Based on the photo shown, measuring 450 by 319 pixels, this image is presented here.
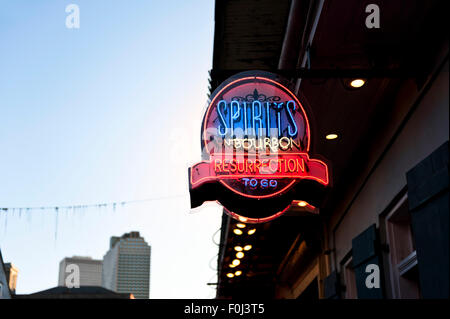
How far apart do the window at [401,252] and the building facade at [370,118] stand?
0.04 feet

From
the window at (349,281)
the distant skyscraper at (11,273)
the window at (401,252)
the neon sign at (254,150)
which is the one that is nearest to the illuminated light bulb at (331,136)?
the window at (401,252)

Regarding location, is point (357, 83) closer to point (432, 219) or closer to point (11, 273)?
point (432, 219)

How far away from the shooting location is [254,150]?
18.9 feet

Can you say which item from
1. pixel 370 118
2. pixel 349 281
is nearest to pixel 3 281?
pixel 349 281

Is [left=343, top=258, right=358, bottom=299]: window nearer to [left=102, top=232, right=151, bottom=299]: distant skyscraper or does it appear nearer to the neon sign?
the neon sign

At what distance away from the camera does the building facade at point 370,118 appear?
4.97 meters

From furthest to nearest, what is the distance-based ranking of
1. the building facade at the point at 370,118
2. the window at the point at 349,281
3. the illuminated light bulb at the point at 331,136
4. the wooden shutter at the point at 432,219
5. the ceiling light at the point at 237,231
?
the ceiling light at the point at 237,231, the window at the point at 349,281, the illuminated light bulb at the point at 331,136, the building facade at the point at 370,118, the wooden shutter at the point at 432,219

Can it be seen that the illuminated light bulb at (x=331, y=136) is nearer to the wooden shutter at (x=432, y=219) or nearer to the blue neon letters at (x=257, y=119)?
the blue neon letters at (x=257, y=119)

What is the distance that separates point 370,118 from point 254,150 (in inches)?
78.7

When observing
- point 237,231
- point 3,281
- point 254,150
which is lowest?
point 254,150

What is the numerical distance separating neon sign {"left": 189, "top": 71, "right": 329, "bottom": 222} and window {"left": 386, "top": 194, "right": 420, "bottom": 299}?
1.38m

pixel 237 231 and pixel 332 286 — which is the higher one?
pixel 237 231

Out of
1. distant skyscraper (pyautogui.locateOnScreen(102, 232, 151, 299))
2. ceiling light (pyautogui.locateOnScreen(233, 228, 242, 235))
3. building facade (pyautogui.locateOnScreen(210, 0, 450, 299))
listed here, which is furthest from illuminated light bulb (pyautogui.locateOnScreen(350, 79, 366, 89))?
distant skyscraper (pyautogui.locateOnScreen(102, 232, 151, 299))
